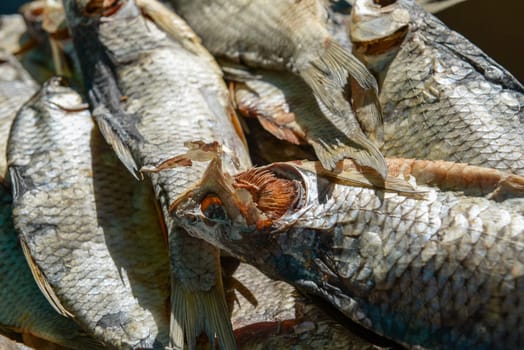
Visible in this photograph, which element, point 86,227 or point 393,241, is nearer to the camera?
point 393,241

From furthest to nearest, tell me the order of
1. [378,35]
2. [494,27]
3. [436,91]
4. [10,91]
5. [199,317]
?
A: [10,91], [494,27], [378,35], [436,91], [199,317]

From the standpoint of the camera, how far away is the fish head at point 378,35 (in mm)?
2412

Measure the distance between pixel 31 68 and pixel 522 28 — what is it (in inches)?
88.5

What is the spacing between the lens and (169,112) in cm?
256

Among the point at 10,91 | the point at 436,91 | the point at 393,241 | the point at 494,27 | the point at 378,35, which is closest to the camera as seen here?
the point at 393,241

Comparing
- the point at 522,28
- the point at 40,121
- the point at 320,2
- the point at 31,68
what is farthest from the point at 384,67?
the point at 31,68

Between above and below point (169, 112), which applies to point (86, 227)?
below

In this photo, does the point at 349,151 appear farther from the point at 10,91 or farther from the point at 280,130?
the point at 10,91

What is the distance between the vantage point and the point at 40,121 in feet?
9.03

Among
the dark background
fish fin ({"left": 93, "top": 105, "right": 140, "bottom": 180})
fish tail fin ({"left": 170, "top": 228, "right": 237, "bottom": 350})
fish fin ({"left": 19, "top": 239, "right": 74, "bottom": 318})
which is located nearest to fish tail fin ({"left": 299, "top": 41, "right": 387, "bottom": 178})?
fish tail fin ({"left": 170, "top": 228, "right": 237, "bottom": 350})

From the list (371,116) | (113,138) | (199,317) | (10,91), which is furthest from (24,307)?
(371,116)

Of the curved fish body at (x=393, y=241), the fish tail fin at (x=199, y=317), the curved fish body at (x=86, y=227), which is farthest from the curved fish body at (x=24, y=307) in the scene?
the curved fish body at (x=393, y=241)

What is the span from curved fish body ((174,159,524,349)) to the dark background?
1214mm

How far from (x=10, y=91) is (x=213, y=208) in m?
1.67
